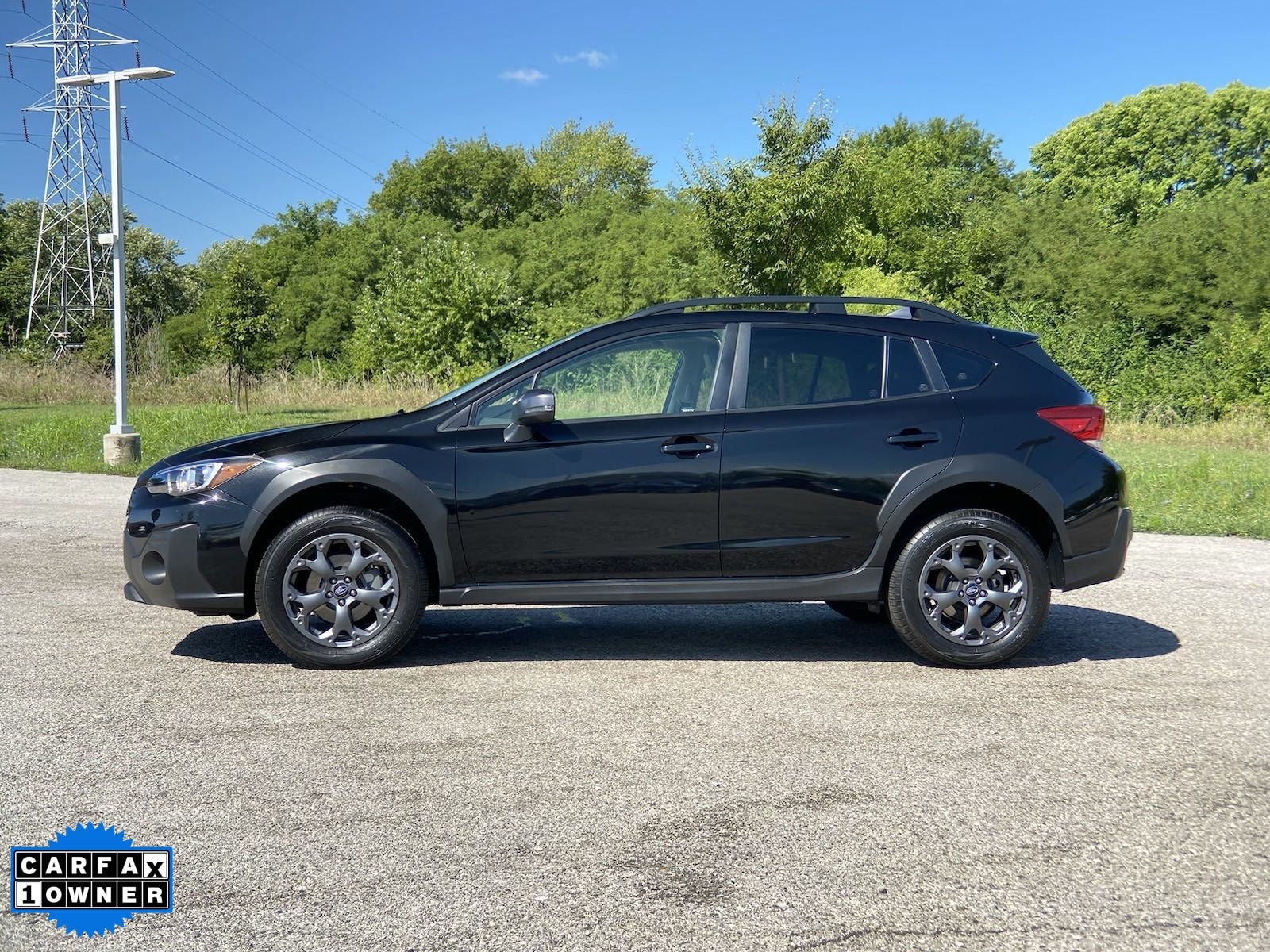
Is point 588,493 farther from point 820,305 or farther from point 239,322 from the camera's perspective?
point 239,322

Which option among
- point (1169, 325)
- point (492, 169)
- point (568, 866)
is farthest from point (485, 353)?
point (492, 169)

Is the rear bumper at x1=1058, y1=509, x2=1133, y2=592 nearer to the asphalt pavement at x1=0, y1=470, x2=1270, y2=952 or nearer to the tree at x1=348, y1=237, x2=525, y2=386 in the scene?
the asphalt pavement at x1=0, y1=470, x2=1270, y2=952

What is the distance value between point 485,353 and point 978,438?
1372 inches

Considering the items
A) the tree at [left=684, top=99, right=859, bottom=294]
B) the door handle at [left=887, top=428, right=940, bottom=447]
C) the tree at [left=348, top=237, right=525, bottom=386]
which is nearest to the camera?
the door handle at [left=887, top=428, right=940, bottom=447]

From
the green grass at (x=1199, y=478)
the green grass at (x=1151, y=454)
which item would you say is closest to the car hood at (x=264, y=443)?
the green grass at (x=1199, y=478)

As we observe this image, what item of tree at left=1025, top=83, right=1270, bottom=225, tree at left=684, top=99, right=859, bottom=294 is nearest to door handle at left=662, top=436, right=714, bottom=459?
tree at left=684, top=99, right=859, bottom=294

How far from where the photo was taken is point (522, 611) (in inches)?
305

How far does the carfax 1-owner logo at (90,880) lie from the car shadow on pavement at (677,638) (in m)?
2.53

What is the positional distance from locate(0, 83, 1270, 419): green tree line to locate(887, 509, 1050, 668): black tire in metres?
21.8

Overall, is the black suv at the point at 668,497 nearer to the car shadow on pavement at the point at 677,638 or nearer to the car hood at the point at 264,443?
the car hood at the point at 264,443

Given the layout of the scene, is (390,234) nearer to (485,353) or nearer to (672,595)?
(485,353)

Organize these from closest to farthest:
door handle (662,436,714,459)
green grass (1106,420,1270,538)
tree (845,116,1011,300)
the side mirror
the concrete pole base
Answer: the side mirror → door handle (662,436,714,459) → green grass (1106,420,1270,538) → the concrete pole base → tree (845,116,1011,300)

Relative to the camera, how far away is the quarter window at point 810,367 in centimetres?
612

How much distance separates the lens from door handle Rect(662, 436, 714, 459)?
19.4 ft
